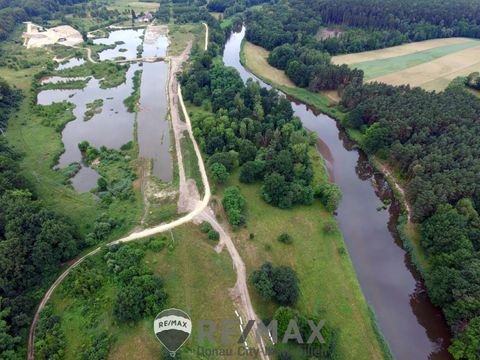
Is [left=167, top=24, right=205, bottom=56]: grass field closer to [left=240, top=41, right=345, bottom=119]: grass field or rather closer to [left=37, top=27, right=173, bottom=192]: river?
[left=37, top=27, right=173, bottom=192]: river

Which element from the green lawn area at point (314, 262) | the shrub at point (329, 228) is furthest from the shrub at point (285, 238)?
the shrub at point (329, 228)

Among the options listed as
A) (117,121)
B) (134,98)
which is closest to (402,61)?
(134,98)

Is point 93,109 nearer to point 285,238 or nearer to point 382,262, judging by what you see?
point 285,238

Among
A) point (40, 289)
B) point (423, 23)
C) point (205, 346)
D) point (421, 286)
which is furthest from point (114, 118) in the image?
point (423, 23)

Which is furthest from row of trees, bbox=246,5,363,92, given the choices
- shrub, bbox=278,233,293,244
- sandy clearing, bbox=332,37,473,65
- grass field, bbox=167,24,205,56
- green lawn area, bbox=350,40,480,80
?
shrub, bbox=278,233,293,244

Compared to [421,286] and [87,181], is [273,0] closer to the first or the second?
[87,181]

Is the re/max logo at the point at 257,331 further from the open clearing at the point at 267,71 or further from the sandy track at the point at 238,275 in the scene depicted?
the open clearing at the point at 267,71
